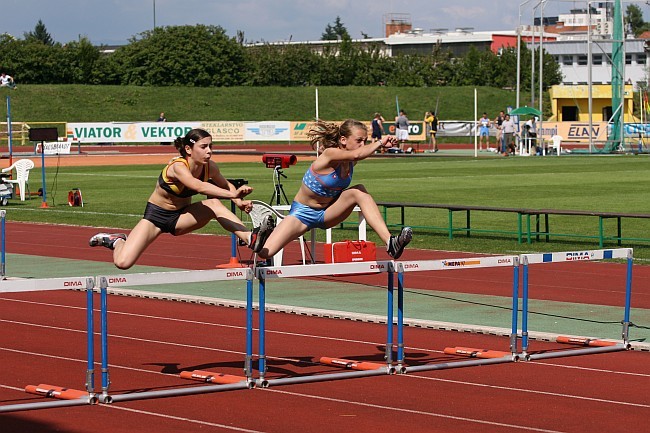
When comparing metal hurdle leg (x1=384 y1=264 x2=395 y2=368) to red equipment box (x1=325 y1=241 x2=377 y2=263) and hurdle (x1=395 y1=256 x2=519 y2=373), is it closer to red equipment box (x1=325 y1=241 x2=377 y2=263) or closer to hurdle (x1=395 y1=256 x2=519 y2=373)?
hurdle (x1=395 y1=256 x2=519 y2=373)

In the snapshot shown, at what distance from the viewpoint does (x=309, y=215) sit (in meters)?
10.3

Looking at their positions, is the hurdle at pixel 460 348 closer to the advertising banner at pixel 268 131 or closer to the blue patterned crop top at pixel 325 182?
the blue patterned crop top at pixel 325 182

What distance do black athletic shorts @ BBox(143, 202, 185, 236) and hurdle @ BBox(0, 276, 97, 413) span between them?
171 cm

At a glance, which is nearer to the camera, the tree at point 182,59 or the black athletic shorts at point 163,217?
the black athletic shorts at point 163,217

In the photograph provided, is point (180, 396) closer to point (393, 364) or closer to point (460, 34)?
point (393, 364)

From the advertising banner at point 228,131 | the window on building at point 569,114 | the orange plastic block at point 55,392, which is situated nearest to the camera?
the orange plastic block at point 55,392

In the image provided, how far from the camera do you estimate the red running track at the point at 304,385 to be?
7969 mm

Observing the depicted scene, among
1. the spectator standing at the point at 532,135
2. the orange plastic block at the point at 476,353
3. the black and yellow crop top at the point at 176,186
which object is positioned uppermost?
the spectator standing at the point at 532,135

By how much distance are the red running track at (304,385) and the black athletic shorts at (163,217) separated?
109 centimetres

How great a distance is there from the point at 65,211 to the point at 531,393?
19464 mm

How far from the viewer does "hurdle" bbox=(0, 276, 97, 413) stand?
8.07m

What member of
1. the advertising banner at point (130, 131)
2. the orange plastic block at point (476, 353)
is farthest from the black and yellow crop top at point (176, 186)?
the advertising banner at point (130, 131)

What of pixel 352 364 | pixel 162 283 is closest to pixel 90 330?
pixel 162 283

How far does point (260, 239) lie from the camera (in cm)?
979
